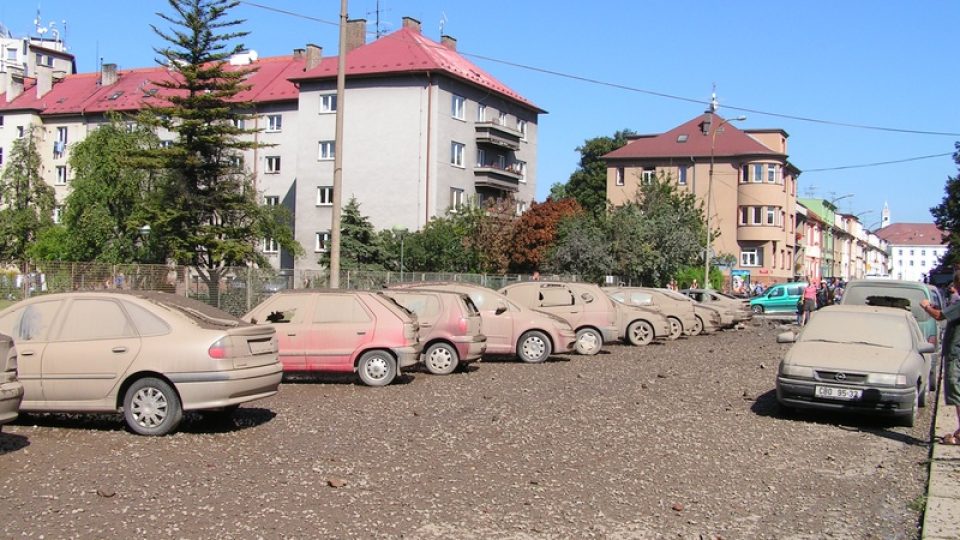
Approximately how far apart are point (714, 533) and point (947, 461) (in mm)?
4359

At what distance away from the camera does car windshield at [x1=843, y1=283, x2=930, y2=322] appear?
59.8ft

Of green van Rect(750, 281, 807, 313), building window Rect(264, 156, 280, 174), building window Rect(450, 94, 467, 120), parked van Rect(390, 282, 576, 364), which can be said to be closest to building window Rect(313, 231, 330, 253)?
building window Rect(264, 156, 280, 174)

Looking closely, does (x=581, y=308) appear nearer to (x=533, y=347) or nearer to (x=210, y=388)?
(x=533, y=347)


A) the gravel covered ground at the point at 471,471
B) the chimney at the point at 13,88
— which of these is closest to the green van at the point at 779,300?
the gravel covered ground at the point at 471,471

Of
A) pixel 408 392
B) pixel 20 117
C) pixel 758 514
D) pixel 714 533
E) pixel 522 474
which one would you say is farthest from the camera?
pixel 20 117

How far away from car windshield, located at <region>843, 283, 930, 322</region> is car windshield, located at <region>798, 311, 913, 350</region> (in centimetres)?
395

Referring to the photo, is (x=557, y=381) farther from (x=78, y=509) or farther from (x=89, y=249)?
(x=89, y=249)

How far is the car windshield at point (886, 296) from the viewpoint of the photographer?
718 inches

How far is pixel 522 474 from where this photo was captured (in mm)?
8969

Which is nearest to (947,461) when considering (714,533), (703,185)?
(714,533)

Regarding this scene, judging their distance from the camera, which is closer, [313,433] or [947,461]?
[947,461]

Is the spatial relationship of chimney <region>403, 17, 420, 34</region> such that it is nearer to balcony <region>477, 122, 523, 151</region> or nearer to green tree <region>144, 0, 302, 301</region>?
balcony <region>477, 122, 523, 151</region>

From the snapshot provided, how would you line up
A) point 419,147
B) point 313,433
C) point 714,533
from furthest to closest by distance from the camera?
point 419,147
point 313,433
point 714,533

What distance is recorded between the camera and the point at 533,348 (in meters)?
20.9
